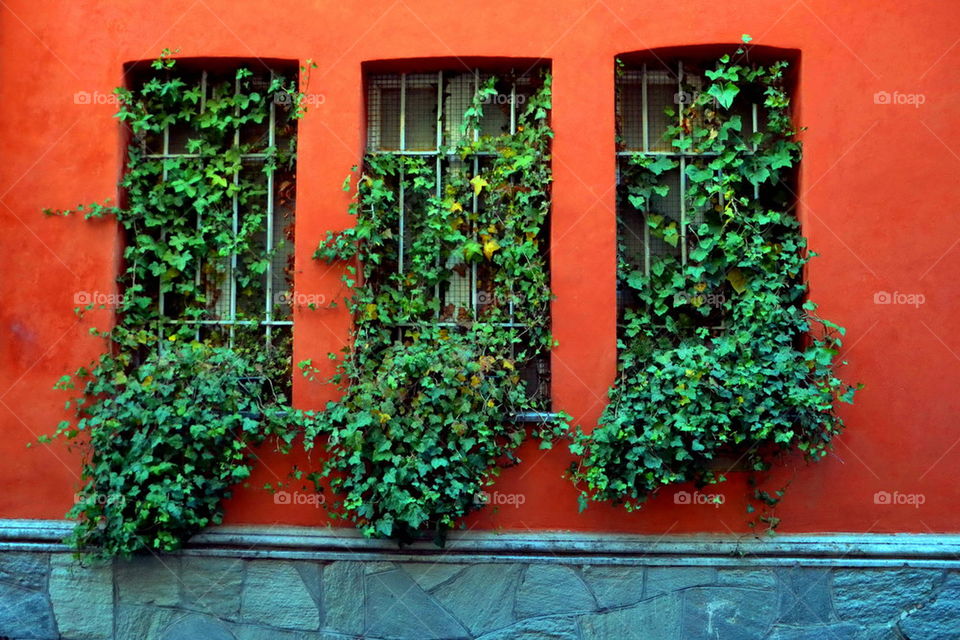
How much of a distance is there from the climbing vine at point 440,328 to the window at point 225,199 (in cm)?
59

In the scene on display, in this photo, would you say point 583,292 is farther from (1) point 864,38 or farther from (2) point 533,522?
(1) point 864,38

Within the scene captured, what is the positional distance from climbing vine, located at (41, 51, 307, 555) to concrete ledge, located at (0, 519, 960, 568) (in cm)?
31

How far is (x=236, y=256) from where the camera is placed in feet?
18.4

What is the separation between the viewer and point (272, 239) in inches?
222

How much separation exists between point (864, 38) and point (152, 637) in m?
6.03

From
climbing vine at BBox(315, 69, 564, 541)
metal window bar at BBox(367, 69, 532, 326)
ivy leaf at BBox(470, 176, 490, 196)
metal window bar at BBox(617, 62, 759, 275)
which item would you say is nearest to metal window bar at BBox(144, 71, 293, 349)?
climbing vine at BBox(315, 69, 564, 541)

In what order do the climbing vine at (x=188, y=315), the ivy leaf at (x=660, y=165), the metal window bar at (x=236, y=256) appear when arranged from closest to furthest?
the climbing vine at (x=188, y=315), the ivy leaf at (x=660, y=165), the metal window bar at (x=236, y=256)

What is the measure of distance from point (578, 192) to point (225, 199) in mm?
2467

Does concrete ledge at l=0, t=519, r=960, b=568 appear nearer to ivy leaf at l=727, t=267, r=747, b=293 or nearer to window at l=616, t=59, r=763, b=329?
window at l=616, t=59, r=763, b=329

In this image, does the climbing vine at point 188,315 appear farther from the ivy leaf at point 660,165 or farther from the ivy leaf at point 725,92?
the ivy leaf at point 725,92

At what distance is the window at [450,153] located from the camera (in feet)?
17.9

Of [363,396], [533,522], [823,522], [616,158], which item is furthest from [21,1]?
[823,522]

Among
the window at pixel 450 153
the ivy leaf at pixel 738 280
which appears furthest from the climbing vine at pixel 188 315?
the ivy leaf at pixel 738 280

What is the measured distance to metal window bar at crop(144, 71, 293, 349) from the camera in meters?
5.54
